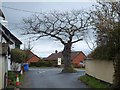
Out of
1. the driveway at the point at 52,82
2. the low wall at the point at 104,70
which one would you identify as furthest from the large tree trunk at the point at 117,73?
the driveway at the point at 52,82

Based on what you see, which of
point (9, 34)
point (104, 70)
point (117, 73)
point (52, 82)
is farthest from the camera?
point (9, 34)

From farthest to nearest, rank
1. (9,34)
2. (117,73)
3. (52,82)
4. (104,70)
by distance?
(9,34) < (52,82) < (104,70) < (117,73)

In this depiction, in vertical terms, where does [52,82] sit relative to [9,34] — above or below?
below

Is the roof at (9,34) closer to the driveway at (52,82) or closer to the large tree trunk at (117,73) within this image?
the driveway at (52,82)

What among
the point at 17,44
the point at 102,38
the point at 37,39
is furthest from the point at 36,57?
the point at 102,38

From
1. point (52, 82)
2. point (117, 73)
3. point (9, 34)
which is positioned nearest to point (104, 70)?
point (117, 73)

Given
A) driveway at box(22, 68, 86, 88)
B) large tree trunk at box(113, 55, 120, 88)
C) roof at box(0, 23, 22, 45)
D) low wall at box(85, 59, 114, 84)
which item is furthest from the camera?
roof at box(0, 23, 22, 45)

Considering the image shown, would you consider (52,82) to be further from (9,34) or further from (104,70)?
(9,34)

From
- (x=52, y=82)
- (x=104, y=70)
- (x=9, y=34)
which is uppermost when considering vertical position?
(x=9, y=34)

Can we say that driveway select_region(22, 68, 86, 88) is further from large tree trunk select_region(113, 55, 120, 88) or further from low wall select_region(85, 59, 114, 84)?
large tree trunk select_region(113, 55, 120, 88)

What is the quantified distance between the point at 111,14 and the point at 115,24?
147 cm

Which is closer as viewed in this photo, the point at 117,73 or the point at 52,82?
the point at 117,73

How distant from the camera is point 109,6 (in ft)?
55.3

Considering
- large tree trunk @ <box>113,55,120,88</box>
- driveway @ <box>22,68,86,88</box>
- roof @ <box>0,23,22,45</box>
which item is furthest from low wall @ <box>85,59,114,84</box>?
roof @ <box>0,23,22,45</box>
